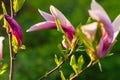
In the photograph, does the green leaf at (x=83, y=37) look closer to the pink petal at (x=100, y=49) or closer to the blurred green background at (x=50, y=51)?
the pink petal at (x=100, y=49)

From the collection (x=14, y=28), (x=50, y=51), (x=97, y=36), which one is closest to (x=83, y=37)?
(x=97, y=36)

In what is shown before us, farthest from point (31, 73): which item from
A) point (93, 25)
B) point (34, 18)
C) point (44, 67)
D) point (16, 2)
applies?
point (93, 25)

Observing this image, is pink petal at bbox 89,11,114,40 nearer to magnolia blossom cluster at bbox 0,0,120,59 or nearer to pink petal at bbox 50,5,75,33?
magnolia blossom cluster at bbox 0,0,120,59

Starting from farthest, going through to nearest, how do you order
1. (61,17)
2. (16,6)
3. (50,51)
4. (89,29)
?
(50,51) → (16,6) → (61,17) → (89,29)

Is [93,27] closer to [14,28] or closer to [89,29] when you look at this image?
[89,29]

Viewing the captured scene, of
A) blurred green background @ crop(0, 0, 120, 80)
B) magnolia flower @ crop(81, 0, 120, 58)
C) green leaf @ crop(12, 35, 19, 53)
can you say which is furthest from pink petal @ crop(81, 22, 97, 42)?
blurred green background @ crop(0, 0, 120, 80)

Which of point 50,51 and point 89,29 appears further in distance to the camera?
point 50,51

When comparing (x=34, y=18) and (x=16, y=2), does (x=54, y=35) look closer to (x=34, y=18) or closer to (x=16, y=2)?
(x=34, y=18)
